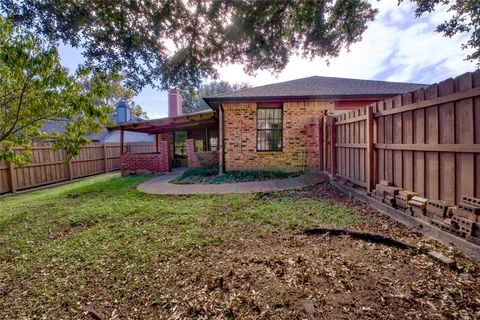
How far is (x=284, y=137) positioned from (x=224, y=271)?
24.4 ft

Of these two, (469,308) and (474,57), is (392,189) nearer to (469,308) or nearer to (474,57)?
(469,308)

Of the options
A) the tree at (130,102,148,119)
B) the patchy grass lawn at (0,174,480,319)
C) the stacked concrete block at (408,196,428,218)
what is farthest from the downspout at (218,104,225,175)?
the tree at (130,102,148,119)

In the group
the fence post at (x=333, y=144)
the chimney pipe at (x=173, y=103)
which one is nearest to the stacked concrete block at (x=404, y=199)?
the fence post at (x=333, y=144)

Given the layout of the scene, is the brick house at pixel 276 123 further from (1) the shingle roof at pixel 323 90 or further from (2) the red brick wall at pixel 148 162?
(2) the red brick wall at pixel 148 162

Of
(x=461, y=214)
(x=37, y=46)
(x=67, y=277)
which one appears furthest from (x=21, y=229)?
(x=461, y=214)

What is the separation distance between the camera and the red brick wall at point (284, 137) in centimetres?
939

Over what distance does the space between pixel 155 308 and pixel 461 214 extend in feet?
11.2

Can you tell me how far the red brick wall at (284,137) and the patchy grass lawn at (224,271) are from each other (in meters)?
4.77

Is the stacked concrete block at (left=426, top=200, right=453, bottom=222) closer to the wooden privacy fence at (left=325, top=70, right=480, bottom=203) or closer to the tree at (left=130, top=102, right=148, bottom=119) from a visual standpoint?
the wooden privacy fence at (left=325, top=70, right=480, bottom=203)

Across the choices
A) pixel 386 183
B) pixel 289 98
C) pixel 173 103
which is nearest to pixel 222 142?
pixel 289 98

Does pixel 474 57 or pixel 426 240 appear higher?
pixel 474 57

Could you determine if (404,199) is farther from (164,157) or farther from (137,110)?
(137,110)

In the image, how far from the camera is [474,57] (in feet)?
37.7

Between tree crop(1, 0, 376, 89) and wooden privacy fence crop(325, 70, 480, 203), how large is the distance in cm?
232
